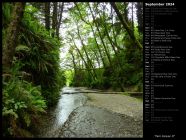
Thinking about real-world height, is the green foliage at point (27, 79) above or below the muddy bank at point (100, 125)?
above

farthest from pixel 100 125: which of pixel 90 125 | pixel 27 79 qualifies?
pixel 27 79

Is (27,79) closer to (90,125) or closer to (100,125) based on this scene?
(90,125)

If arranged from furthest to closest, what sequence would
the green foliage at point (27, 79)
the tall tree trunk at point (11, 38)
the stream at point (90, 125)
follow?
the stream at point (90, 125), the tall tree trunk at point (11, 38), the green foliage at point (27, 79)

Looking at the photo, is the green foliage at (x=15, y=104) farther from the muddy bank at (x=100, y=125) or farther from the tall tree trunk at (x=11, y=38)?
the muddy bank at (x=100, y=125)

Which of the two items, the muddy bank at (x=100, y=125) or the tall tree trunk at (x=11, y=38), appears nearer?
the tall tree trunk at (x=11, y=38)

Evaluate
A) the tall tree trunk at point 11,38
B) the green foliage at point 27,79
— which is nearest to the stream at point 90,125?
the green foliage at point 27,79

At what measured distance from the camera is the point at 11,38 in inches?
193

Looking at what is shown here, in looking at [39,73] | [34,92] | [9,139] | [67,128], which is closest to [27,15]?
[39,73]

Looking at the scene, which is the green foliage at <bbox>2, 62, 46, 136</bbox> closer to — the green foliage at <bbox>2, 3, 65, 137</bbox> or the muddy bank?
the green foliage at <bbox>2, 3, 65, 137</bbox>

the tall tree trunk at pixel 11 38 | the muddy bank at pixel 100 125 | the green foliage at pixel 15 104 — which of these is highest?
the tall tree trunk at pixel 11 38

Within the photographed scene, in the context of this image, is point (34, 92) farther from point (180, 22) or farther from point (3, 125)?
point (180, 22)

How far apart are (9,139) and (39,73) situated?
3.20 m

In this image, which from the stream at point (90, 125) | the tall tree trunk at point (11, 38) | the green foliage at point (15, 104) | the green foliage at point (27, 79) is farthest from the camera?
the stream at point (90, 125)

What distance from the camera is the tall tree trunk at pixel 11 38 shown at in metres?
4.81
